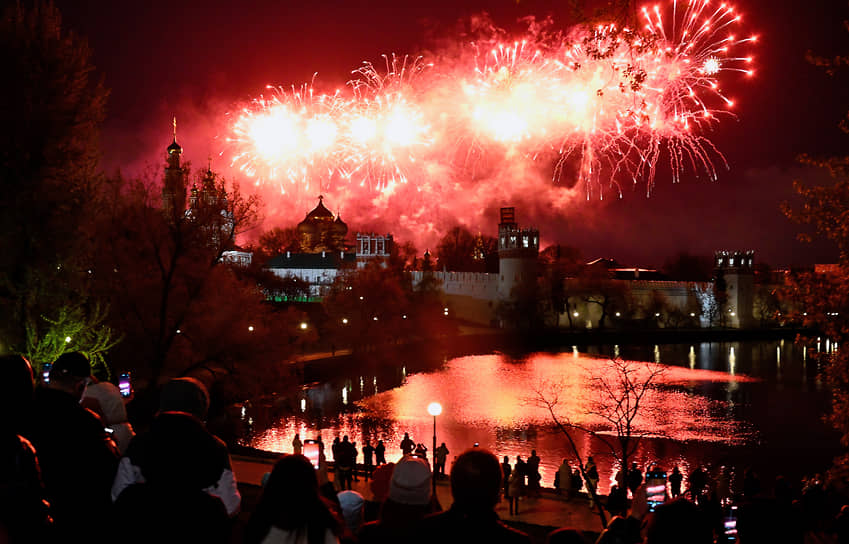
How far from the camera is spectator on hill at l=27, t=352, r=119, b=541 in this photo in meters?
2.99

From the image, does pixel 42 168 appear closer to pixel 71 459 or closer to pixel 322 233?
pixel 71 459

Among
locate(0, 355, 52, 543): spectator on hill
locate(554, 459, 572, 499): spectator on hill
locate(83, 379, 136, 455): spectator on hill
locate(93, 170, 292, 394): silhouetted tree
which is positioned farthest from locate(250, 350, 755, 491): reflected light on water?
locate(0, 355, 52, 543): spectator on hill

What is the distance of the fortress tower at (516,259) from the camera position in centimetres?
5628

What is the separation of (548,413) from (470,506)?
2230 centimetres

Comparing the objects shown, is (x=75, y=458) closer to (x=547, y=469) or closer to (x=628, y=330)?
(x=547, y=469)

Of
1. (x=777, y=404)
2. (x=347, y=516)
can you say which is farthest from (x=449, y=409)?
(x=347, y=516)

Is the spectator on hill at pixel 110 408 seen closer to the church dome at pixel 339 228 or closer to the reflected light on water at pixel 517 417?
the reflected light on water at pixel 517 417

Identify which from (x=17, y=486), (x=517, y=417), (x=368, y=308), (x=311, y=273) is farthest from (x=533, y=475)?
(x=311, y=273)

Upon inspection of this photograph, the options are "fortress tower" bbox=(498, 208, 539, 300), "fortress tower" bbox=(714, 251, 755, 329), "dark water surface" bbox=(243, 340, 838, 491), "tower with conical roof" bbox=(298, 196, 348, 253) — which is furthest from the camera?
"tower with conical roof" bbox=(298, 196, 348, 253)

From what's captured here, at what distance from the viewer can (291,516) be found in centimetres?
254

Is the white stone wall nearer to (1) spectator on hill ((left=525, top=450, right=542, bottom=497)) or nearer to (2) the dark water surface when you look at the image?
(2) the dark water surface

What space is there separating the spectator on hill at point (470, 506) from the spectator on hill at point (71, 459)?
1.50m

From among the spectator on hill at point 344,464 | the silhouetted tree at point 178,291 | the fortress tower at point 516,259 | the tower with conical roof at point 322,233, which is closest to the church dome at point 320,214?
the tower with conical roof at point 322,233

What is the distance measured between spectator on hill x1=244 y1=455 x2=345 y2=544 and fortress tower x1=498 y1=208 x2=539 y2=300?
174 ft
